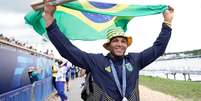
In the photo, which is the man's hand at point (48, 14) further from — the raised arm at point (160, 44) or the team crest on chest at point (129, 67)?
the raised arm at point (160, 44)

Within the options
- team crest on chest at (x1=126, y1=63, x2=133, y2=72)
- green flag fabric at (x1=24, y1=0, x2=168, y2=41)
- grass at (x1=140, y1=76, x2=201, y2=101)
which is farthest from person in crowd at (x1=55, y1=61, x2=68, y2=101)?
team crest on chest at (x1=126, y1=63, x2=133, y2=72)

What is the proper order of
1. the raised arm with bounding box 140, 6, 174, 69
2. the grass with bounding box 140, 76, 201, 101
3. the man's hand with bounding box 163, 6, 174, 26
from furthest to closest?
1. the grass with bounding box 140, 76, 201, 101
2. the man's hand with bounding box 163, 6, 174, 26
3. the raised arm with bounding box 140, 6, 174, 69

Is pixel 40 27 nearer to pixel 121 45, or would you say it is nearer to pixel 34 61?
pixel 121 45

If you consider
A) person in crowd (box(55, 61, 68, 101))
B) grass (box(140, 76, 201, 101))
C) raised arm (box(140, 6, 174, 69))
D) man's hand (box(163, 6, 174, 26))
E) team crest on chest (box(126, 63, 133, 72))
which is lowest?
grass (box(140, 76, 201, 101))

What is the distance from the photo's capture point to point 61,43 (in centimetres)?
551

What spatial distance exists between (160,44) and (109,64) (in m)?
0.79

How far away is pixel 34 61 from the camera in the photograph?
18.0 m

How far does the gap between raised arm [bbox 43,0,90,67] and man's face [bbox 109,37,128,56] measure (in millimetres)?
289

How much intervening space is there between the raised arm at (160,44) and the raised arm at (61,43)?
679 millimetres

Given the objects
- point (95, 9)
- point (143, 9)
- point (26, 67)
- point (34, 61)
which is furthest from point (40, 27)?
point (34, 61)

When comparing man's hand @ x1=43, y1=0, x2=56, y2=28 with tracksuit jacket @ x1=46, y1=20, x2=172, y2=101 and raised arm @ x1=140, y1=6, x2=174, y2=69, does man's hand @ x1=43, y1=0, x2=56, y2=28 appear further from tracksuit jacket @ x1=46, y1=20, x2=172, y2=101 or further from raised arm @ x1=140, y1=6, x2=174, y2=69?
raised arm @ x1=140, y1=6, x2=174, y2=69

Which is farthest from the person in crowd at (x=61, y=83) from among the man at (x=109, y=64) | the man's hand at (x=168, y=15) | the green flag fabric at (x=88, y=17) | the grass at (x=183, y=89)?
A: the man at (x=109, y=64)

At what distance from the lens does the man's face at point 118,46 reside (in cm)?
552

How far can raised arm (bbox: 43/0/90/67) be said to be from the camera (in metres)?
5.48
